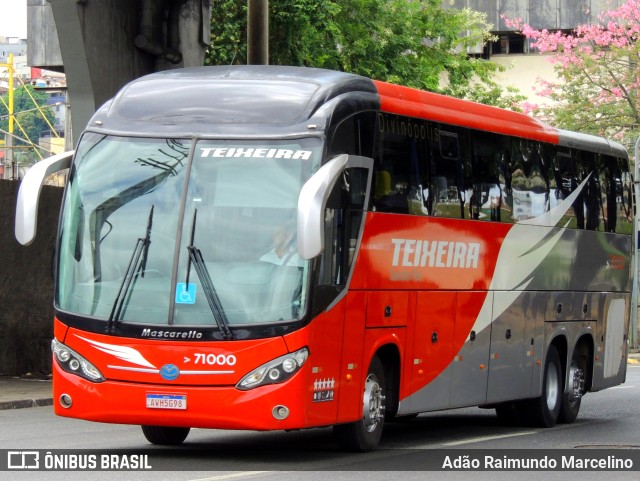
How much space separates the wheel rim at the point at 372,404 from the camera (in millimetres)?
13086

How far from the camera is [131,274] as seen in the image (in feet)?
39.3

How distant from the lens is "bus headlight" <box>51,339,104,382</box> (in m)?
12.0

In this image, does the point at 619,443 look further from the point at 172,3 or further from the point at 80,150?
the point at 172,3

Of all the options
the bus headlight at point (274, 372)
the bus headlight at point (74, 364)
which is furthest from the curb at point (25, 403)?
the bus headlight at point (274, 372)

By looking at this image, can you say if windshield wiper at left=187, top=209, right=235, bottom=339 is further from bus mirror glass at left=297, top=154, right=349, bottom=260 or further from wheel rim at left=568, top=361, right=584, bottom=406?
wheel rim at left=568, top=361, right=584, bottom=406

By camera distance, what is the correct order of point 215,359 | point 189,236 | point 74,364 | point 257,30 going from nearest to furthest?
point 215,359 → point 189,236 → point 74,364 → point 257,30

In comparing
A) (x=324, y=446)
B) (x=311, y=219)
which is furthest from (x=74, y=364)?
(x=324, y=446)

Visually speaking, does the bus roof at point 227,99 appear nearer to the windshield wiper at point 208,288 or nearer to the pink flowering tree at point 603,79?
the windshield wiper at point 208,288

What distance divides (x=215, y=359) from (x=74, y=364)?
1332 millimetres

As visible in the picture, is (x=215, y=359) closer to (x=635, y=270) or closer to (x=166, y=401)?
(x=166, y=401)

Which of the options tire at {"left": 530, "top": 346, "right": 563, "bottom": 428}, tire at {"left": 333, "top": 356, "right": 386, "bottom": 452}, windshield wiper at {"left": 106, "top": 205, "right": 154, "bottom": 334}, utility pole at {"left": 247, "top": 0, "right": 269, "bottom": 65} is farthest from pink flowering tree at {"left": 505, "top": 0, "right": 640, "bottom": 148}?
windshield wiper at {"left": 106, "top": 205, "right": 154, "bottom": 334}

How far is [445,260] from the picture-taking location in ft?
48.6

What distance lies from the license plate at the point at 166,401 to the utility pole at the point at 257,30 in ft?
32.7

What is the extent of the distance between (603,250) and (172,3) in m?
8.66
